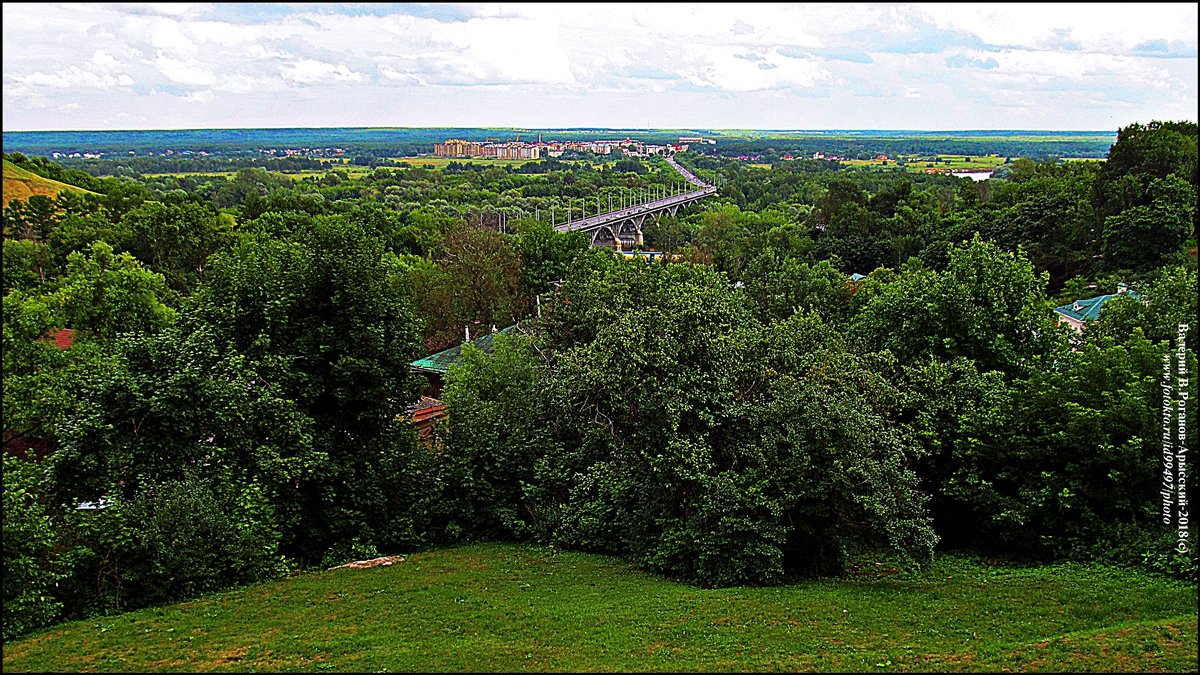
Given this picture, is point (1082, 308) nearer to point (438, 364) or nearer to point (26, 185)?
point (438, 364)

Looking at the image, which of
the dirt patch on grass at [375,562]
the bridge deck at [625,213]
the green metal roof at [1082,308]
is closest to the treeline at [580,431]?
the dirt patch on grass at [375,562]

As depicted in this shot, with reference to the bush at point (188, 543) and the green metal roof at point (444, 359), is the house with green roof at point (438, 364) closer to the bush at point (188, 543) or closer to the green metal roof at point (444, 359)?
the green metal roof at point (444, 359)

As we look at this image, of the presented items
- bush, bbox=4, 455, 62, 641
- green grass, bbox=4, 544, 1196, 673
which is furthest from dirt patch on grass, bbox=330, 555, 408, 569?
bush, bbox=4, 455, 62, 641

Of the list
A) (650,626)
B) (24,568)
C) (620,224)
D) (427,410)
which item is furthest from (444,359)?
(620,224)

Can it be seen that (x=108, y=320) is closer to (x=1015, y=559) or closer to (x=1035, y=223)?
(x=1015, y=559)

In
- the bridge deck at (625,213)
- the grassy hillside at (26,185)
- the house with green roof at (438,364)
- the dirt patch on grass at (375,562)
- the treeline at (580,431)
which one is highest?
the grassy hillside at (26,185)

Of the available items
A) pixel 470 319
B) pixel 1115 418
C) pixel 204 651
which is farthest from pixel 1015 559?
pixel 470 319
